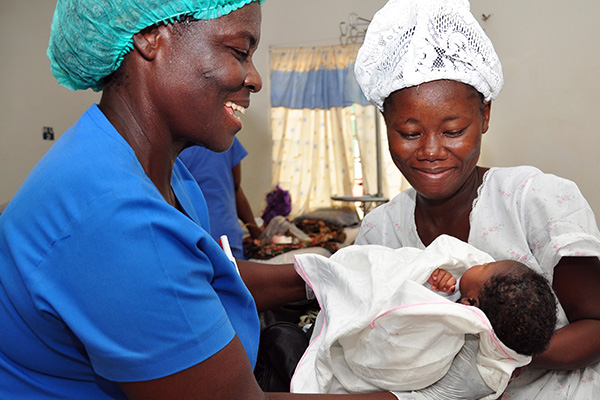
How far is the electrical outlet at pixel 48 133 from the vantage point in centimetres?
606

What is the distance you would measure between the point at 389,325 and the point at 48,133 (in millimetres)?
5914

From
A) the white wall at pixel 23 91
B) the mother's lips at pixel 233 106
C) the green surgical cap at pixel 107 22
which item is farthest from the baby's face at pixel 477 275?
the white wall at pixel 23 91

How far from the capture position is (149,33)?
3.24 ft

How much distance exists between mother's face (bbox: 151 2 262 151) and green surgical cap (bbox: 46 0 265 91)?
0.08 ft

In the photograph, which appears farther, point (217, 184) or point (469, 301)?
point (217, 184)

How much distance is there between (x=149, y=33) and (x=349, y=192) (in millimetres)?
5958

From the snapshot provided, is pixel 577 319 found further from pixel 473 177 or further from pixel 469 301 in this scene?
pixel 473 177

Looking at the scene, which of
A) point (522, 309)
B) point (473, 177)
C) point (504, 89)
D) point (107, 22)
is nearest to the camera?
point (107, 22)

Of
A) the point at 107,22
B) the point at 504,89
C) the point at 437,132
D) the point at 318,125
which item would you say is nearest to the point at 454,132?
the point at 437,132

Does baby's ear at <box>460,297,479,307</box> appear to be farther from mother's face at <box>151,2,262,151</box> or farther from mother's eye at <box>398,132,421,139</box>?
mother's face at <box>151,2,262,151</box>

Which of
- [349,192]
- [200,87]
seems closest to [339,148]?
[349,192]

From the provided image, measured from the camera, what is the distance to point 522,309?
1199 millimetres

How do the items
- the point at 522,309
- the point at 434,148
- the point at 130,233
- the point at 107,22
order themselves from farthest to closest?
the point at 434,148, the point at 522,309, the point at 107,22, the point at 130,233

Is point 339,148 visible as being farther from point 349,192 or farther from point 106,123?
point 106,123
